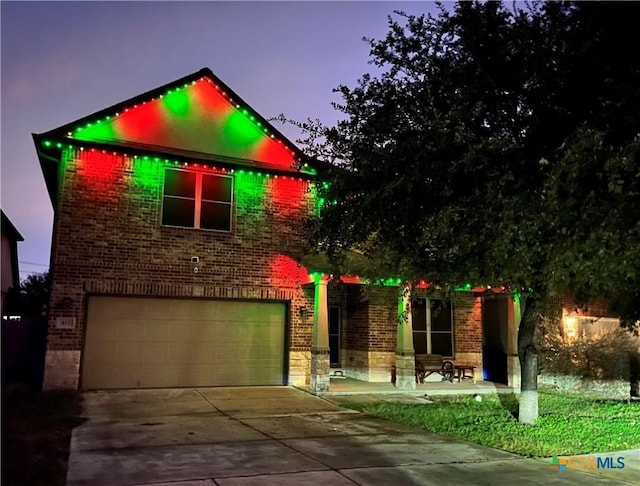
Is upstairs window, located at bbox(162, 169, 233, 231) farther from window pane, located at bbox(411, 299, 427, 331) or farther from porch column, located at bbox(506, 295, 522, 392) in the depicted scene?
porch column, located at bbox(506, 295, 522, 392)

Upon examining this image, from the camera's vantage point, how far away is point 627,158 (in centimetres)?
581

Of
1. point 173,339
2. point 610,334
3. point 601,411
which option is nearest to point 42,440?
point 173,339

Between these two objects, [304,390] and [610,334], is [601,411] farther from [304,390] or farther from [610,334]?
[304,390]

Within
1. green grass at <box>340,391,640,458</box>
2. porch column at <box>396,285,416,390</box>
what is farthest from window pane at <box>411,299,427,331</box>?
green grass at <box>340,391,640,458</box>

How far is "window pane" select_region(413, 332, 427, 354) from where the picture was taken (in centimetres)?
1700

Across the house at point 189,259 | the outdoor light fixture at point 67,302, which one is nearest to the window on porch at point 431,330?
the house at point 189,259

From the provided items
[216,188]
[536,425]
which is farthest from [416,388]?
[216,188]

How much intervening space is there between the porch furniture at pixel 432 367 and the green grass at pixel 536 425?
2231 millimetres

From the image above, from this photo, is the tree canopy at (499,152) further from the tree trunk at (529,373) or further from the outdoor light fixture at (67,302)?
the outdoor light fixture at (67,302)

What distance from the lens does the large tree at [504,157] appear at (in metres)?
A: 6.45

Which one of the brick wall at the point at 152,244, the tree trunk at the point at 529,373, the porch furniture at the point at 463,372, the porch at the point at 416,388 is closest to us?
the tree trunk at the point at 529,373

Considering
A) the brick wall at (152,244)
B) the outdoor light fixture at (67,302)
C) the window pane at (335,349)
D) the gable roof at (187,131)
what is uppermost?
the gable roof at (187,131)

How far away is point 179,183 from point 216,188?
37.2 inches

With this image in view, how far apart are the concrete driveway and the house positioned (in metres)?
2.45
